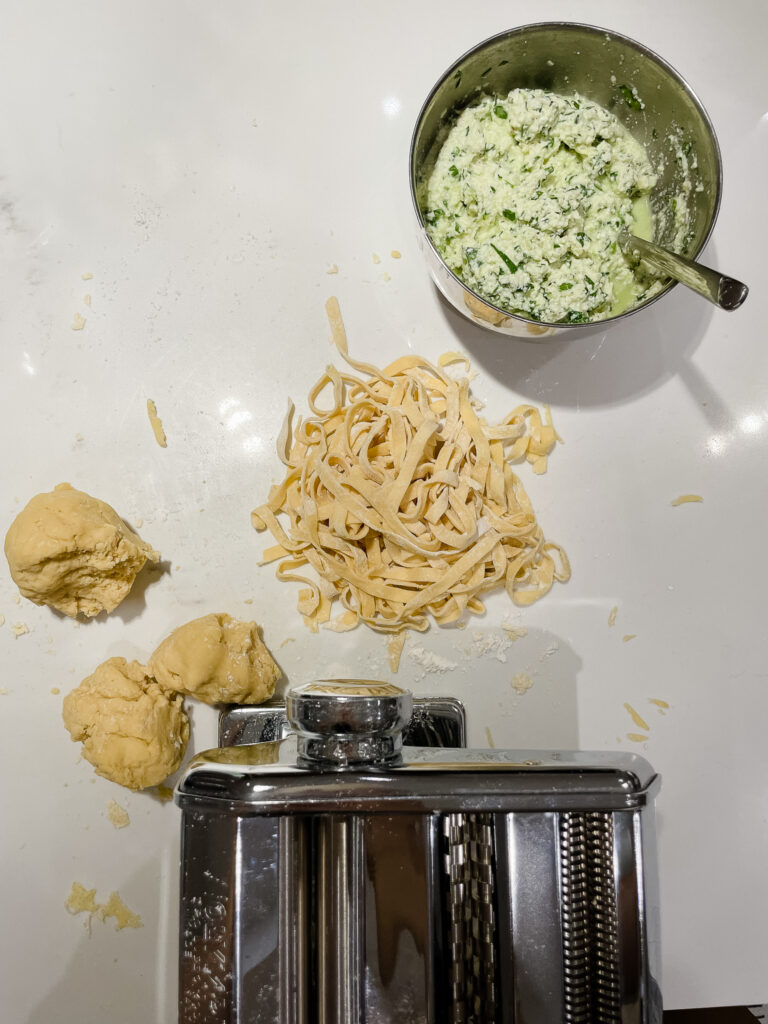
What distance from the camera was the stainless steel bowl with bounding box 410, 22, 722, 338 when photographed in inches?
43.3

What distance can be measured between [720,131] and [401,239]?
582 millimetres

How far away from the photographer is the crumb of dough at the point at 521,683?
125 cm

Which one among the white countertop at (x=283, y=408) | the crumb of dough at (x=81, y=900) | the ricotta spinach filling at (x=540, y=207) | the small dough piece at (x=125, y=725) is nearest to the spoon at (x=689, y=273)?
the ricotta spinach filling at (x=540, y=207)

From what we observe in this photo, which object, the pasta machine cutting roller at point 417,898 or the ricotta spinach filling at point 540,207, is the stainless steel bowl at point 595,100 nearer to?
the ricotta spinach filling at point 540,207

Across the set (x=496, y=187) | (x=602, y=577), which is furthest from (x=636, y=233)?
(x=602, y=577)

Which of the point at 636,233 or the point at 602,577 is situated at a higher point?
the point at 636,233

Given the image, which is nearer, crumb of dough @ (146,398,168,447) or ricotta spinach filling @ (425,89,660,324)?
ricotta spinach filling @ (425,89,660,324)

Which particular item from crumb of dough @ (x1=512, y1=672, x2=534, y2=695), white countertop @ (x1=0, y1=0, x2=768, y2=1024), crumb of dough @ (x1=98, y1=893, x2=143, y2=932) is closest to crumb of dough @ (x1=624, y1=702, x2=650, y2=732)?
white countertop @ (x1=0, y1=0, x2=768, y2=1024)

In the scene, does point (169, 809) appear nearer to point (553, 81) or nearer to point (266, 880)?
point (266, 880)

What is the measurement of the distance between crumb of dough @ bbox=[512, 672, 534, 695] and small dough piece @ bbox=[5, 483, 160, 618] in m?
0.59

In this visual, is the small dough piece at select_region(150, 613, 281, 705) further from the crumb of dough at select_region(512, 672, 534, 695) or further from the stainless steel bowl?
the stainless steel bowl

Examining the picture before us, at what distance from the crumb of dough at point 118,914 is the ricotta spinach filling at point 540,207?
1.05 m

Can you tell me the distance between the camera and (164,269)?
4.17 feet

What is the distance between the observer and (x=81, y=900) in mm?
1192
